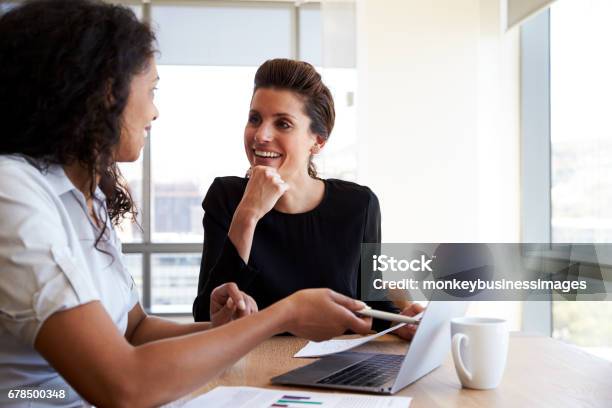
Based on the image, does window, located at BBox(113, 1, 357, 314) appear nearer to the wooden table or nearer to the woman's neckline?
the woman's neckline

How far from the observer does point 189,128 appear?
4703mm

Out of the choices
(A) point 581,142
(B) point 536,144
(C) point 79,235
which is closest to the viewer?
(C) point 79,235

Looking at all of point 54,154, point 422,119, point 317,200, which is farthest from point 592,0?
point 54,154

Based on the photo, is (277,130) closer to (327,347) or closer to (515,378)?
(327,347)

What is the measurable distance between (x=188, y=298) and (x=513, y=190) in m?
2.36

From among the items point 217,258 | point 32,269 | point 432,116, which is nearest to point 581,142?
point 432,116

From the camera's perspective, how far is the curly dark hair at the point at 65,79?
0.95 metres

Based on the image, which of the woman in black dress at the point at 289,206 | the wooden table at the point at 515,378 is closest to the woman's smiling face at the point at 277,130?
the woman in black dress at the point at 289,206

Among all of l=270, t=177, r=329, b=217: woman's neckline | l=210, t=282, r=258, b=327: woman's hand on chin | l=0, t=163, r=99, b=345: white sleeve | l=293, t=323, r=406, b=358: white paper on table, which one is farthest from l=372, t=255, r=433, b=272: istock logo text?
l=0, t=163, r=99, b=345: white sleeve

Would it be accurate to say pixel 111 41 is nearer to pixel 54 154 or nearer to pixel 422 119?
pixel 54 154

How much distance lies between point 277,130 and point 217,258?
0.42 m

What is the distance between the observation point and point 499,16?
4.04m

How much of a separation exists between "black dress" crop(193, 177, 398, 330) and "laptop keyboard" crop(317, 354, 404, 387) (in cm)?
47

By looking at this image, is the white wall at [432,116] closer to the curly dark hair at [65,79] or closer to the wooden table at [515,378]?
the wooden table at [515,378]
